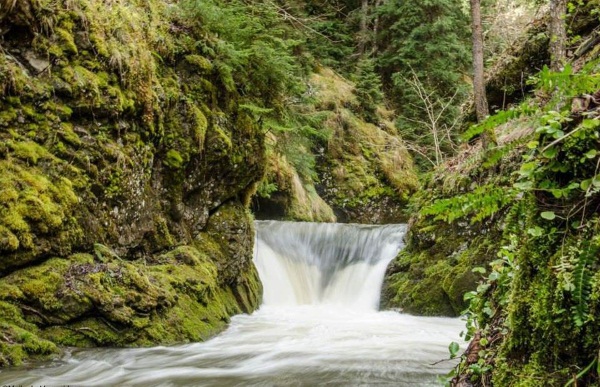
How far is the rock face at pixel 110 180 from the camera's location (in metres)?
5.37

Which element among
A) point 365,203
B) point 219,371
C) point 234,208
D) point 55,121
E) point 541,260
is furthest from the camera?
point 365,203

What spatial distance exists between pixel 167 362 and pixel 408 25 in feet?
71.2

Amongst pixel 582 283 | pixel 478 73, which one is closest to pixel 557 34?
pixel 478 73

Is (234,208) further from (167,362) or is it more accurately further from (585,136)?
(585,136)

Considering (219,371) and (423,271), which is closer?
(219,371)

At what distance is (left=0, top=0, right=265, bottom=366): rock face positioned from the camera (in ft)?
17.6

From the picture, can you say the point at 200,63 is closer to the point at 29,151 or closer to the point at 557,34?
the point at 29,151

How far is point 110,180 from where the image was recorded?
21.3ft

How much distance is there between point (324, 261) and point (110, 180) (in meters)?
7.92

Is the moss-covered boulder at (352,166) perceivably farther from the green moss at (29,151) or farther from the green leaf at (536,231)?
the green leaf at (536,231)

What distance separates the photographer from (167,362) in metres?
5.51

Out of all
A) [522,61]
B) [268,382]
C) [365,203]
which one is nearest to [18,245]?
[268,382]

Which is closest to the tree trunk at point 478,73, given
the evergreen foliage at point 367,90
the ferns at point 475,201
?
the ferns at point 475,201

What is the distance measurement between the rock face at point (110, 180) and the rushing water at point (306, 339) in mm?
472
